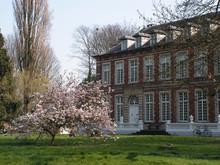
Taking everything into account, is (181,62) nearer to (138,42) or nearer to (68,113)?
(68,113)

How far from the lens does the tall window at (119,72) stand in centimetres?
5073

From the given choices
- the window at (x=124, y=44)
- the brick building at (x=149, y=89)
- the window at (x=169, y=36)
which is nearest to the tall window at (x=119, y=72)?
the brick building at (x=149, y=89)

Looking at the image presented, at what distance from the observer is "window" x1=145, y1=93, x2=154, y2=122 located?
154ft

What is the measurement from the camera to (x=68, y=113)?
22828mm

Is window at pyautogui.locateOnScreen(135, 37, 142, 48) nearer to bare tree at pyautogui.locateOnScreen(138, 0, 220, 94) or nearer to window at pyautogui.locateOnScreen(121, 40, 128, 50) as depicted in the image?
window at pyautogui.locateOnScreen(121, 40, 128, 50)

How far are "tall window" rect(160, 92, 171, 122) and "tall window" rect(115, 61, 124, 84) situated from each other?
6.12 meters

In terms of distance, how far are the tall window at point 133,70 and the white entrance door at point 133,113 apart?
2.68m

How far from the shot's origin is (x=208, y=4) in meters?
20.8

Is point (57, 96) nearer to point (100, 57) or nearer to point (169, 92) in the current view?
point (169, 92)

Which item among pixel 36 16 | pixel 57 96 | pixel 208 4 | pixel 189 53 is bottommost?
pixel 57 96

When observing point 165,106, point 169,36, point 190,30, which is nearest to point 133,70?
point 165,106

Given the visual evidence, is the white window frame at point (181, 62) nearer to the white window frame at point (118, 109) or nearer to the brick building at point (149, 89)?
the brick building at point (149, 89)

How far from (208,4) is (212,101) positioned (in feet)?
70.8

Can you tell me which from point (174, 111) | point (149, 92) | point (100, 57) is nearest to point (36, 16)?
point (100, 57)
